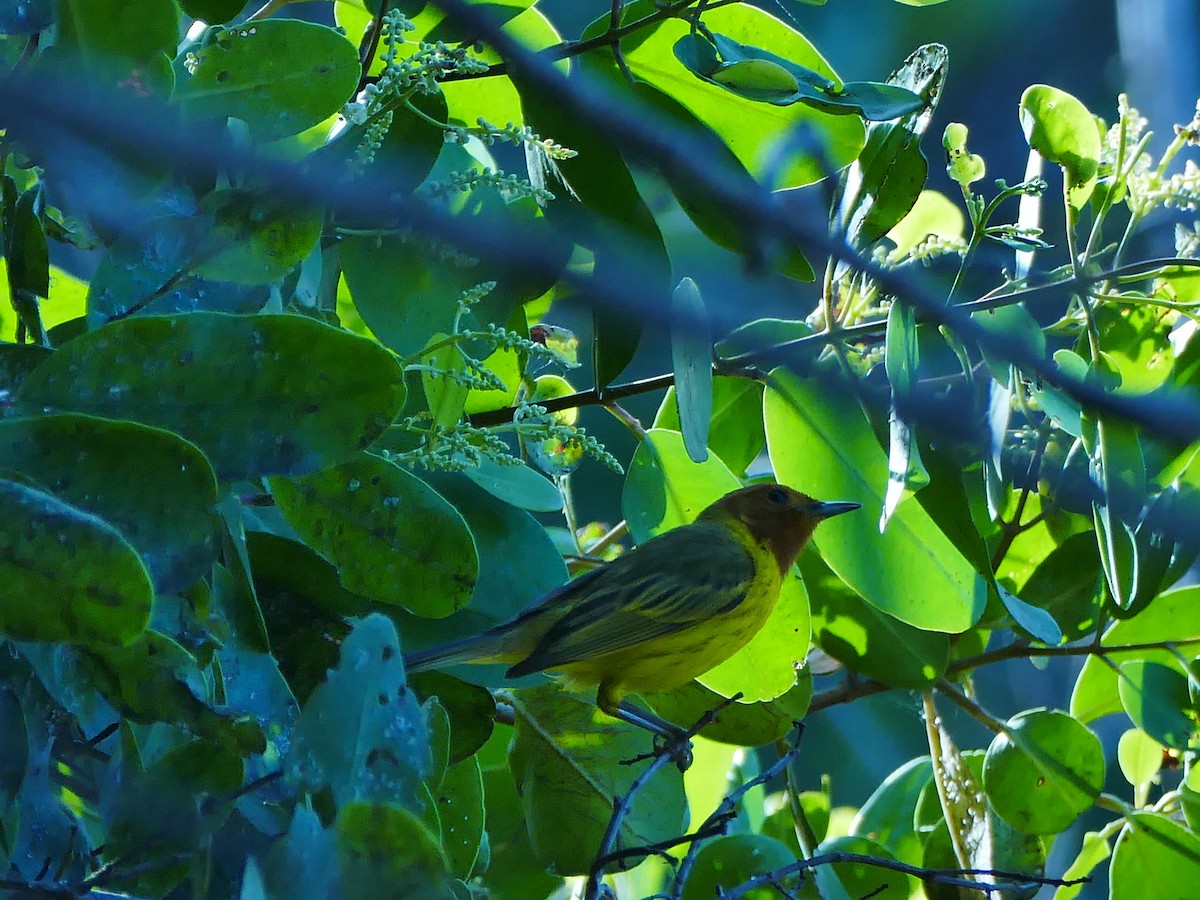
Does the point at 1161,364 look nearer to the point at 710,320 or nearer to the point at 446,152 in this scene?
the point at 710,320

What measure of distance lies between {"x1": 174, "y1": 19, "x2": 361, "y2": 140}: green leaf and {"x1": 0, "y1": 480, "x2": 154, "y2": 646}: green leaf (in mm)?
516

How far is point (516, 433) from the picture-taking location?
1.53 meters

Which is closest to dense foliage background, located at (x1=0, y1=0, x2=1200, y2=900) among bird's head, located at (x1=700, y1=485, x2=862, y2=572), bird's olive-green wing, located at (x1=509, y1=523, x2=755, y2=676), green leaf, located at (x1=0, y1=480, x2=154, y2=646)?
green leaf, located at (x1=0, y1=480, x2=154, y2=646)

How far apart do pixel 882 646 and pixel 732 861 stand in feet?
1.22

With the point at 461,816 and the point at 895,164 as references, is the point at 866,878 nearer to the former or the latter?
the point at 461,816

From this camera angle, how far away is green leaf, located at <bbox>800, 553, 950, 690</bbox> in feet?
5.59

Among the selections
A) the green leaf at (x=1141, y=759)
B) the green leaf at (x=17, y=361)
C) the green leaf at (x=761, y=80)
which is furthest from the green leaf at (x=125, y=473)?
the green leaf at (x=1141, y=759)

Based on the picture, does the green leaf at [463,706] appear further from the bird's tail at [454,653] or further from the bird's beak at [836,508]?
the bird's beak at [836,508]

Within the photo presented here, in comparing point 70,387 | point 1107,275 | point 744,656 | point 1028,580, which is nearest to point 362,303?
point 70,387

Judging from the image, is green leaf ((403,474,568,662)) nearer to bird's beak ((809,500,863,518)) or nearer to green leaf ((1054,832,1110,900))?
bird's beak ((809,500,863,518))

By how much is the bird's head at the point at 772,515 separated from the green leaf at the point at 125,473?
1.36 meters

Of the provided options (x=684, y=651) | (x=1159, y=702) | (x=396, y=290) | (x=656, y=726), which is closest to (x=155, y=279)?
(x=396, y=290)

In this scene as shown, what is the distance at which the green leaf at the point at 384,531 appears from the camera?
45.4 inches

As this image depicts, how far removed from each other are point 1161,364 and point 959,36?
7030 millimetres
